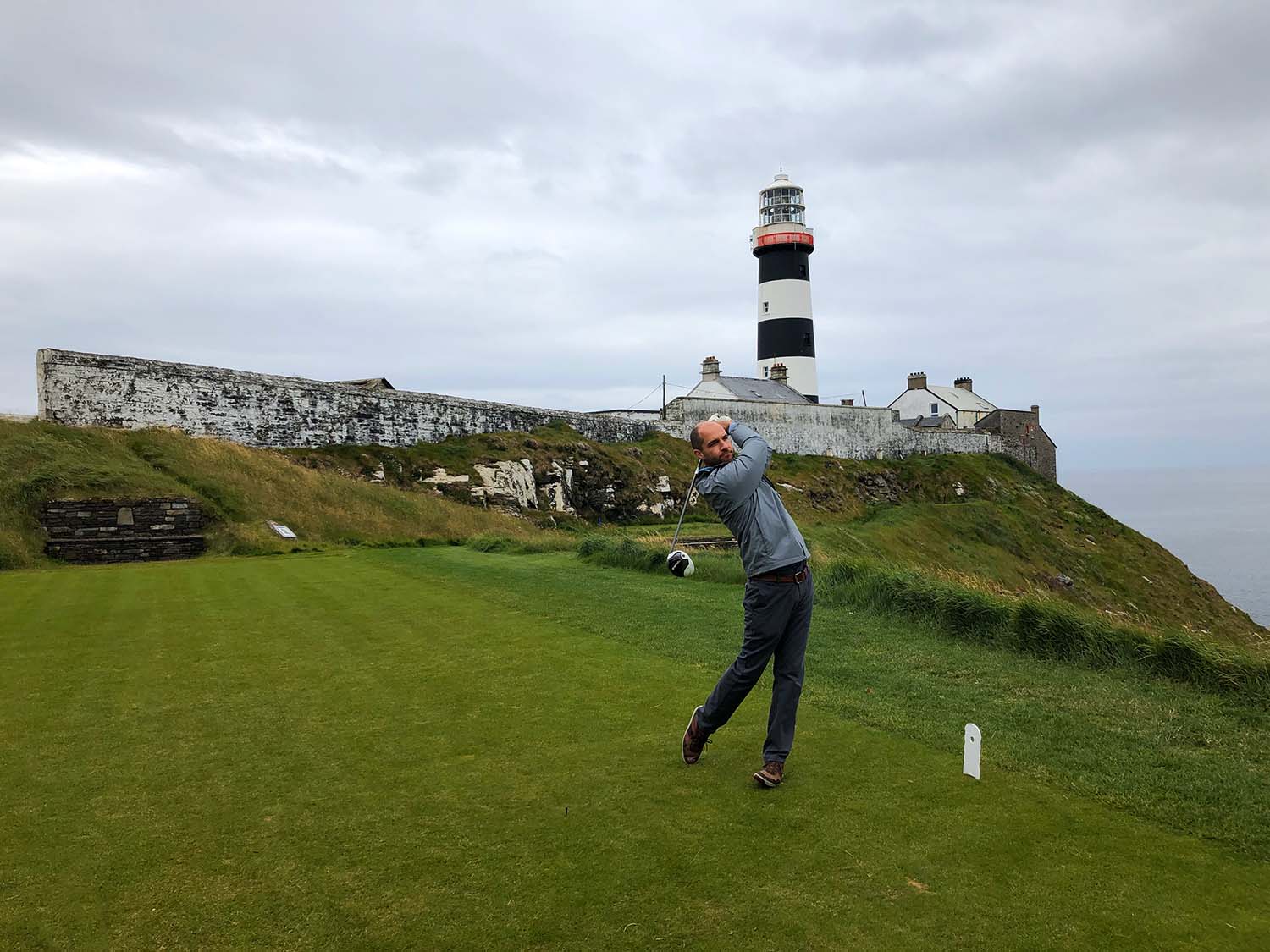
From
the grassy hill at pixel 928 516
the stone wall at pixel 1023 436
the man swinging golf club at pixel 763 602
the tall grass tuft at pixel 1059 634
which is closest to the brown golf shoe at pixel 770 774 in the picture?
the man swinging golf club at pixel 763 602

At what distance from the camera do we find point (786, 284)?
60.6 m

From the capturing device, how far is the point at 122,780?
5613mm

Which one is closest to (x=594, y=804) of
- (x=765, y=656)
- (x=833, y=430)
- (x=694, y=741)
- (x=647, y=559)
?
(x=694, y=741)

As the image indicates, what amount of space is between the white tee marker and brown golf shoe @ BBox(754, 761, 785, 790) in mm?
1280

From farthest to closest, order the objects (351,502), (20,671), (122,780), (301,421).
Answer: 1. (301,421)
2. (351,502)
3. (20,671)
4. (122,780)

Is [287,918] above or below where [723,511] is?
below

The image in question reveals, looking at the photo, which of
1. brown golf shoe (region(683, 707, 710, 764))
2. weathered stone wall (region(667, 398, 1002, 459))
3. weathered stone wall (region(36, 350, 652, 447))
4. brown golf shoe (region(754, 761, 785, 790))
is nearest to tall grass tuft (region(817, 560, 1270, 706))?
brown golf shoe (region(754, 761, 785, 790))

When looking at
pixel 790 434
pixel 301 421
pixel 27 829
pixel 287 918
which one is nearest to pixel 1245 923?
pixel 287 918

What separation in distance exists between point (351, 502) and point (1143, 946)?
26349 millimetres

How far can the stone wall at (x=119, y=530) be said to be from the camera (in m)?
20.8

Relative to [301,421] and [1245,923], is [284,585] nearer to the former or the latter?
[1245,923]

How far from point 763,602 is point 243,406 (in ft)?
95.4

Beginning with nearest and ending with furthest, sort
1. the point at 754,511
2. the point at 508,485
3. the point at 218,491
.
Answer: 1. the point at 754,511
2. the point at 218,491
3. the point at 508,485

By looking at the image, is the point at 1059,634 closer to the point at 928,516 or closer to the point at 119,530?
the point at 119,530
